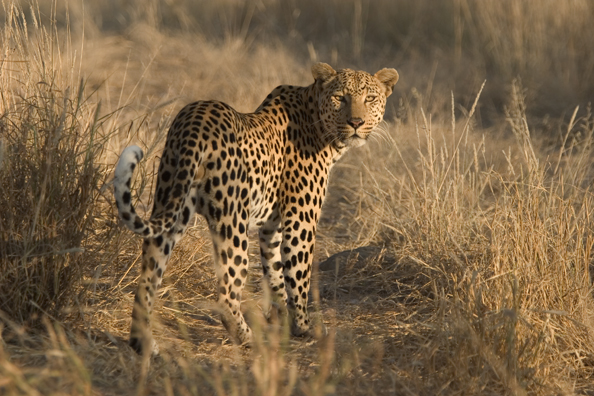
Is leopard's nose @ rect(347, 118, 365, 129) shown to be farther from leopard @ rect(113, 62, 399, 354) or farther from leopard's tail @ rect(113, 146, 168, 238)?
leopard's tail @ rect(113, 146, 168, 238)

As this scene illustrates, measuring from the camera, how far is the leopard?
12.7ft

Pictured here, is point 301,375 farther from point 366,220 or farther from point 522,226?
point 366,220

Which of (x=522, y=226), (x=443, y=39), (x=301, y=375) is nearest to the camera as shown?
(x=301, y=375)

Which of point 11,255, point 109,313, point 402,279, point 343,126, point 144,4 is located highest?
point 144,4

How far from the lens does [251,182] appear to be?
170 inches

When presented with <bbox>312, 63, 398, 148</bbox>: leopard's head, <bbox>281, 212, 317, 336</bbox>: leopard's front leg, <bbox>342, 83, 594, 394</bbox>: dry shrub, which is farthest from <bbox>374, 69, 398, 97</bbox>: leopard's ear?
<bbox>281, 212, 317, 336</bbox>: leopard's front leg

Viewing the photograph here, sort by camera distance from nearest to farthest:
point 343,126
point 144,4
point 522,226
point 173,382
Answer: point 173,382
point 522,226
point 343,126
point 144,4

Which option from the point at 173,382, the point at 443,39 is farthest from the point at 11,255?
the point at 443,39

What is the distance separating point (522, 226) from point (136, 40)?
819 centimetres

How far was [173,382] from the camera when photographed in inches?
150

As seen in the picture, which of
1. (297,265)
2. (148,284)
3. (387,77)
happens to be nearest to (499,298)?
(297,265)

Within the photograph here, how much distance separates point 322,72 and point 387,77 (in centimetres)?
48

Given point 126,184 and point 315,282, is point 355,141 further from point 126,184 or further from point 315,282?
point 126,184

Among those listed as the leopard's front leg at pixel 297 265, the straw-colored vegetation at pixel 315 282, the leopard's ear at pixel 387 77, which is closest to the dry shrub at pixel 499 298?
the straw-colored vegetation at pixel 315 282
